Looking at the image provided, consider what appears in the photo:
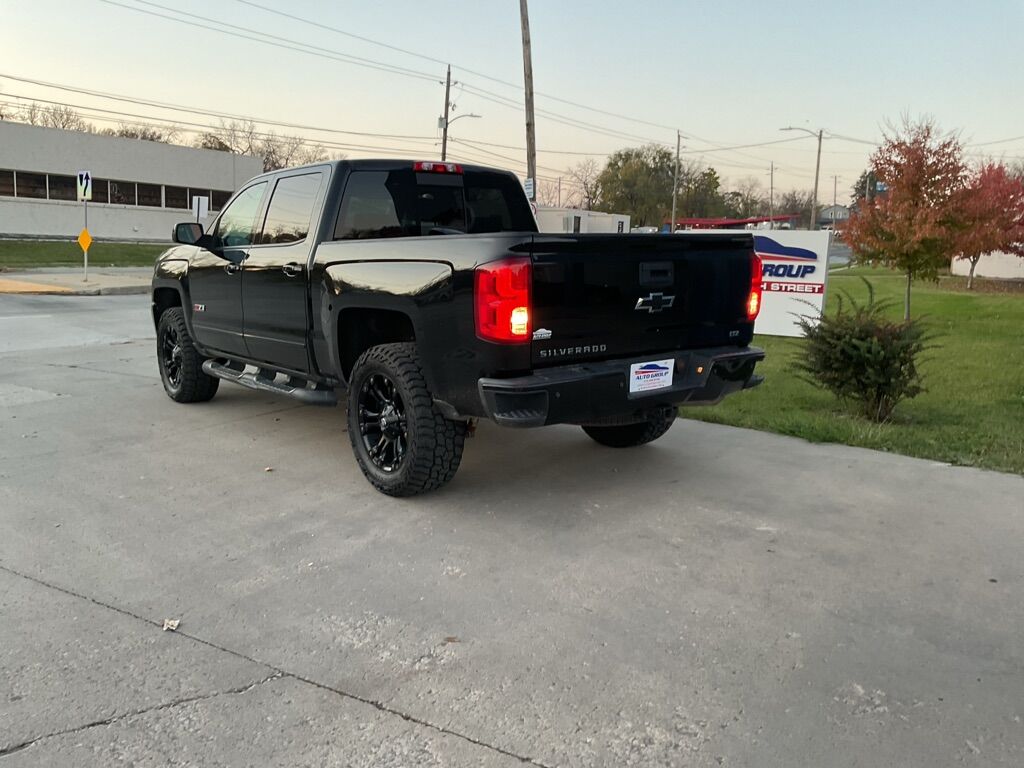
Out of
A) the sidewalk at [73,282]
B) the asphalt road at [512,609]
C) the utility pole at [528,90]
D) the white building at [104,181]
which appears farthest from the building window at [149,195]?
the asphalt road at [512,609]

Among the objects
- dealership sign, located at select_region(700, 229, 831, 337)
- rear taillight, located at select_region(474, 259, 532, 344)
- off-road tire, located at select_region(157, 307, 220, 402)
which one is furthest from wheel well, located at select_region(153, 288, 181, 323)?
dealership sign, located at select_region(700, 229, 831, 337)

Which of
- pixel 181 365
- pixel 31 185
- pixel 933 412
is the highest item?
pixel 31 185

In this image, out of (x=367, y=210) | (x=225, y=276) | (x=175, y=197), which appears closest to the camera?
(x=367, y=210)

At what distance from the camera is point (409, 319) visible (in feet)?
→ 15.9

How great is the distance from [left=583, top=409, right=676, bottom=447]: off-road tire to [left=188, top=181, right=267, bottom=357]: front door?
9.14 ft

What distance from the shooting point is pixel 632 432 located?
19.7ft

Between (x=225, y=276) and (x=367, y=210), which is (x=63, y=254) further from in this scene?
(x=367, y=210)

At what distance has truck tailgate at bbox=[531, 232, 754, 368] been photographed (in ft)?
13.8

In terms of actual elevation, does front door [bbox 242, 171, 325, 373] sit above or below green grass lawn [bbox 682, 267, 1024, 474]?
above

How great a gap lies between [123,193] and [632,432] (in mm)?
41433

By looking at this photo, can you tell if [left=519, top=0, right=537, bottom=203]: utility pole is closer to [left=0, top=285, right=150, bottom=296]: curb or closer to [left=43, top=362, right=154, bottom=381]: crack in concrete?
[left=0, top=285, right=150, bottom=296]: curb

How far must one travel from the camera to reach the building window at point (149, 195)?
4184 centimetres

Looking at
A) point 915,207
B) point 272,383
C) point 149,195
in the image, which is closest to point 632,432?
point 272,383

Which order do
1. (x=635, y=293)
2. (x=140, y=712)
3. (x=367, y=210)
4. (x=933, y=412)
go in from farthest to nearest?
(x=933, y=412) < (x=367, y=210) < (x=635, y=293) < (x=140, y=712)
